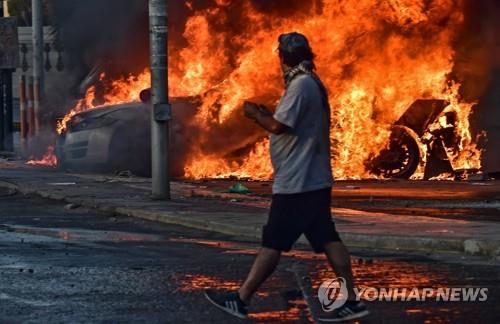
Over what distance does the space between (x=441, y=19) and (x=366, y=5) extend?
144 cm

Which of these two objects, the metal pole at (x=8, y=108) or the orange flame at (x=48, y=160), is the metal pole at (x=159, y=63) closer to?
the orange flame at (x=48, y=160)

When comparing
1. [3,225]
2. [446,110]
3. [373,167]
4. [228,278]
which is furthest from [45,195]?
[228,278]

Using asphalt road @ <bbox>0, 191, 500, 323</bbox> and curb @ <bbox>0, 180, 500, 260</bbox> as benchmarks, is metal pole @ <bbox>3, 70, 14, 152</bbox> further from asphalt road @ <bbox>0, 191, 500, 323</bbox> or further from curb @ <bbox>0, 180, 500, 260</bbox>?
asphalt road @ <bbox>0, 191, 500, 323</bbox>

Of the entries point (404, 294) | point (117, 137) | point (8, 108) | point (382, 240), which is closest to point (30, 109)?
point (8, 108)

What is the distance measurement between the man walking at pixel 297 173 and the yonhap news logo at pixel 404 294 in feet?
1.86

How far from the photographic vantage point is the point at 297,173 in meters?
8.23

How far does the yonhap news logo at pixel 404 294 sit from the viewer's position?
9125mm

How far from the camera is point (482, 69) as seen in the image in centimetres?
2341

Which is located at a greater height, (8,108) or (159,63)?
(159,63)

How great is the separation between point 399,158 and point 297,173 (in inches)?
573

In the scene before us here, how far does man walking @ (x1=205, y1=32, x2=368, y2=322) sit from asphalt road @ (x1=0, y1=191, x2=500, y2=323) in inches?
11.2

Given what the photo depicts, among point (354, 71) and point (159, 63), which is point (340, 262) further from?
point (354, 71)

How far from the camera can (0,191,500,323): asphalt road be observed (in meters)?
8.61

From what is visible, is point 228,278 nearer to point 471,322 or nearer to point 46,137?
point 471,322
